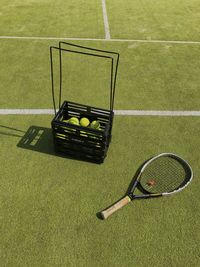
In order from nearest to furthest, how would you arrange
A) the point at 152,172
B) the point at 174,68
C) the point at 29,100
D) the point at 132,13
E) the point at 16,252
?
the point at 16,252
the point at 152,172
the point at 29,100
the point at 174,68
the point at 132,13

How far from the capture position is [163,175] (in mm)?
4941

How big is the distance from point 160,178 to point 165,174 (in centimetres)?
13

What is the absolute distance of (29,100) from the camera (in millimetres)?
6871

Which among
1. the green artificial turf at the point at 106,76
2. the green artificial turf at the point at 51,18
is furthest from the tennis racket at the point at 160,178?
the green artificial turf at the point at 51,18

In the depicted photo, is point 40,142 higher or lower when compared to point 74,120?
lower

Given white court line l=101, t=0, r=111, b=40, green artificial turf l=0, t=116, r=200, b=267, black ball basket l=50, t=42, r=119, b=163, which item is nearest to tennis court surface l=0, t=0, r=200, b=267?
green artificial turf l=0, t=116, r=200, b=267

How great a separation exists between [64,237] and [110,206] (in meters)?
0.88

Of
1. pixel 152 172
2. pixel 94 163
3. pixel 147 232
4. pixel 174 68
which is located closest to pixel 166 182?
pixel 152 172

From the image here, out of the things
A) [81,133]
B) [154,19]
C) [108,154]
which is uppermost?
[81,133]

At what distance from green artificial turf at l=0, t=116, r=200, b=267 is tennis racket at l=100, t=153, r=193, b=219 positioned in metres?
0.16

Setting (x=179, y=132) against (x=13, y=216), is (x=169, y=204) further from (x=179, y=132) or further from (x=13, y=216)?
(x=13, y=216)

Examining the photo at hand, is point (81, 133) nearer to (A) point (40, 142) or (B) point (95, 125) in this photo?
(B) point (95, 125)

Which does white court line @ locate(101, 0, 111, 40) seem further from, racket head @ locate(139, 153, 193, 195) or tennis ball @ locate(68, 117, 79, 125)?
racket head @ locate(139, 153, 193, 195)

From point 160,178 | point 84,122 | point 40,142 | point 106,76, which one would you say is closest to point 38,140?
point 40,142
